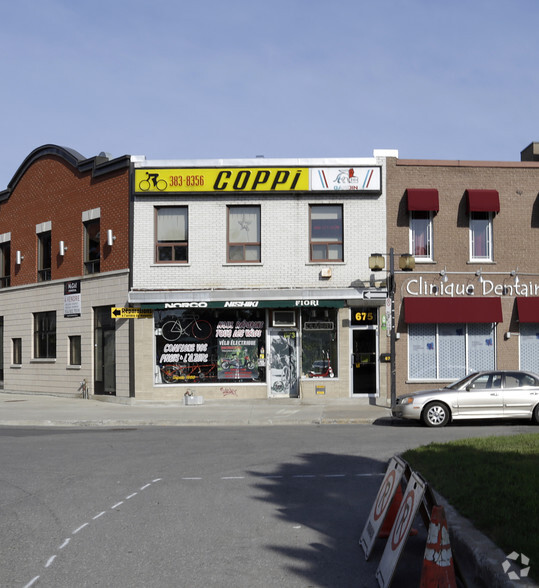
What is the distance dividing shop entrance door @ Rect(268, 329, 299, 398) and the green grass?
38.1ft

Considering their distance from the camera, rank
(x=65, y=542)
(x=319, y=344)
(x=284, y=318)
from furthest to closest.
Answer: (x=284, y=318) → (x=319, y=344) → (x=65, y=542)

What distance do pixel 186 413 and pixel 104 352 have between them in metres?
5.66

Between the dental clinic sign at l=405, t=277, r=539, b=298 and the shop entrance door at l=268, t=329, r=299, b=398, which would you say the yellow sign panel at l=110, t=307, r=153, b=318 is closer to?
the shop entrance door at l=268, t=329, r=299, b=398

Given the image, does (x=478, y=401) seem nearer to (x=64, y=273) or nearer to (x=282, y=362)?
(x=282, y=362)

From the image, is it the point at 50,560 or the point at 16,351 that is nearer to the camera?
the point at 50,560

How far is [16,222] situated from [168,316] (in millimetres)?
10069

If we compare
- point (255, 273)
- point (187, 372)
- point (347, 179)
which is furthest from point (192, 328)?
point (347, 179)

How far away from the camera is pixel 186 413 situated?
20.6m

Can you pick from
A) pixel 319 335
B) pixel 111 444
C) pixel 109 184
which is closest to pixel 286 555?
pixel 111 444

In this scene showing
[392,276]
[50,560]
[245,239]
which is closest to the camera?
[50,560]

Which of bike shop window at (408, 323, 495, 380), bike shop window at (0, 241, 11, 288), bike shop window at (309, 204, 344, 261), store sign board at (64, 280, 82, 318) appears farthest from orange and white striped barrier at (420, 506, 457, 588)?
bike shop window at (0, 241, 11, 288)

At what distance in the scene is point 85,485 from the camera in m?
9.99

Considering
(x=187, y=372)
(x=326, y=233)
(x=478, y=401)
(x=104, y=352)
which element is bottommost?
(x=478, y=401)

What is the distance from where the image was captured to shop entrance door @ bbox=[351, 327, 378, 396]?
75.2 feet
